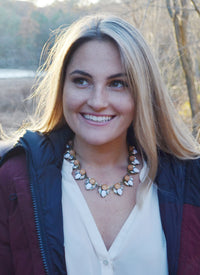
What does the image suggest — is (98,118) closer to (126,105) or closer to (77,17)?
(126,105)

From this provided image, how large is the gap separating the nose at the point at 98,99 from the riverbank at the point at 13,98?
1.69 metres

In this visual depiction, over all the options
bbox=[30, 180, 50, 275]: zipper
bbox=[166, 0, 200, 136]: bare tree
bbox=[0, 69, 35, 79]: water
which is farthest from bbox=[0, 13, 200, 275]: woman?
bbox=[166, 0, 200, 136]: bare tree

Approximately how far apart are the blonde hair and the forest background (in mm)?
716

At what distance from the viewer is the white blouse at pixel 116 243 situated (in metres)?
1.50

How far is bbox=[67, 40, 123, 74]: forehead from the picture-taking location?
1563 mm

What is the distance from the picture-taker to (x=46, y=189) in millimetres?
1555

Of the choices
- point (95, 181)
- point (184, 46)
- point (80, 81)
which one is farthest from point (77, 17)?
point (184, 46)

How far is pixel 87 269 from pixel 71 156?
0.58 metres

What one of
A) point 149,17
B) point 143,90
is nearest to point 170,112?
point 143,90

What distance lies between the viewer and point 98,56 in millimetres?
1574

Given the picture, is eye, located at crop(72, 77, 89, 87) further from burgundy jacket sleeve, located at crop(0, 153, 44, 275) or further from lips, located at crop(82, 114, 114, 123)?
burgundy jacket sleeve, located at crop(0, 153, 44, 275)

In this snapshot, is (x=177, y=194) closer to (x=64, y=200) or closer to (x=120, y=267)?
(x=120, y=267)

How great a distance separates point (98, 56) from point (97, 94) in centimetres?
18

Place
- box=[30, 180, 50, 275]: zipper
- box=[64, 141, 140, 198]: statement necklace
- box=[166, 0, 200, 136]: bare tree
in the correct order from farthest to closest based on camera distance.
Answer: box=[166, 0, 200, 136]: bare tree → box=[64, 141, 140, 198]: statement necklace → box=[30, 180, 50, 275]: zipper
